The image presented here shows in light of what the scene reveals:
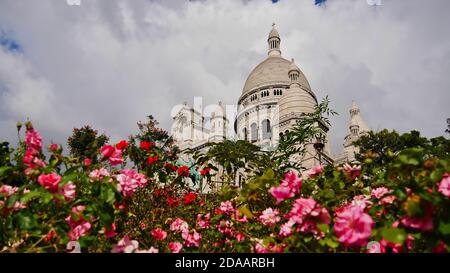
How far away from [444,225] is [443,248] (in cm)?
15

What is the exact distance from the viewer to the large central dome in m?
55.2

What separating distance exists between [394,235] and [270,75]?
56784 millimetres

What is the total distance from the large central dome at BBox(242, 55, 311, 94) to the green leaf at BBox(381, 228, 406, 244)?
5434 cm

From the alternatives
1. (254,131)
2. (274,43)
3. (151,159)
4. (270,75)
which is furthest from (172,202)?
(274,43)

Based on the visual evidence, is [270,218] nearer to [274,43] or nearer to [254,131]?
[254,131]

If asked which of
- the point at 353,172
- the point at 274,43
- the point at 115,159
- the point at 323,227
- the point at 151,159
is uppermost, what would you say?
the point at 274,43

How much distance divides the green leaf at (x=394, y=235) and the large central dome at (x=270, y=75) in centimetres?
5434

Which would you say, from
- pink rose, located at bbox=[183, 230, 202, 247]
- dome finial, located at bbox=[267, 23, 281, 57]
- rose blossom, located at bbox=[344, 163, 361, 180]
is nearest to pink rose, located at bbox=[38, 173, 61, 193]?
pink rose, located at bbox=[183, 230, 202, 247]

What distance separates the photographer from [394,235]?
51.2 inches

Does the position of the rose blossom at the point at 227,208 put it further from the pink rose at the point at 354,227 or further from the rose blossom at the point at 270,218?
the pink rose at the point at 354,227

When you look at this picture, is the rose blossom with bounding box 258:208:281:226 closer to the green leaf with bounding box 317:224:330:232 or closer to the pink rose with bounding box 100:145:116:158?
the green leaf with bounding box 317:224:330:232

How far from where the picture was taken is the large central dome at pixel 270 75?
2175 inches

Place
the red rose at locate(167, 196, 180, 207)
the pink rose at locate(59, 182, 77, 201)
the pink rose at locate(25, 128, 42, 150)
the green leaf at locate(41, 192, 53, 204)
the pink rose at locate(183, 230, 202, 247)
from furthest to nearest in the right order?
the red rose at locate(167, 196, 180, 207), the pink rose at locate(183, 230, 202, 247), the pink rose at locate(25, 128, 42, 150), the pink rose at locate(59, 182, 77, 201), the green leaf at locate(41, 192, 53, 204)

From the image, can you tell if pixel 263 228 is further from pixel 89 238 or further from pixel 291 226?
pixel 89 238
